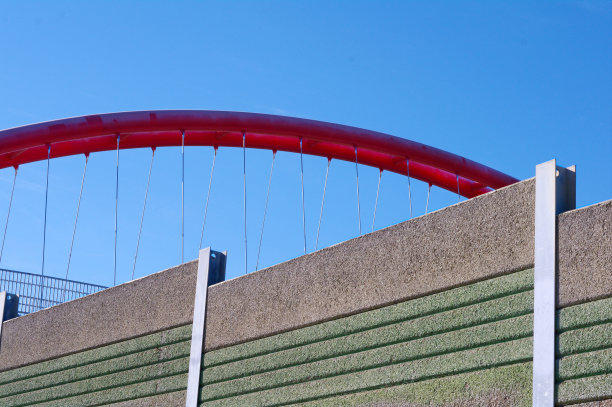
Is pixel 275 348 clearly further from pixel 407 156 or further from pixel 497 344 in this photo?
pixel 407 156

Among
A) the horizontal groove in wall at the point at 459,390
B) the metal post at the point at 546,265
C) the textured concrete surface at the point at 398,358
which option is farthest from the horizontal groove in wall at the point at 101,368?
the metal post at the point at 546,265

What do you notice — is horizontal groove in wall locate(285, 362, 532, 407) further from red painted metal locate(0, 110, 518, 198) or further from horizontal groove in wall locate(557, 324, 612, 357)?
red painted metal locate(0, 110, 518, 198)

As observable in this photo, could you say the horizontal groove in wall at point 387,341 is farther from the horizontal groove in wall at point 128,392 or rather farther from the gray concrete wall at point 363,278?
the horizontal groove in wall at point 128,392

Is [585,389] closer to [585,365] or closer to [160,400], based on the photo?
[585,365]

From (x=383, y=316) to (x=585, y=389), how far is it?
2.24 m

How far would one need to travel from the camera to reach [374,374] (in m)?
7.81

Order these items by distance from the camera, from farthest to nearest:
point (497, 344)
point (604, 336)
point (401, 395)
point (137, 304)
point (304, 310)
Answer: point (137, 304)
point (304, 310)
point (401, 395)
point (497, 344)
point (604, 336)

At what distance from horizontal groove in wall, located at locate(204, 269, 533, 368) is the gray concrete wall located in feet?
0.21

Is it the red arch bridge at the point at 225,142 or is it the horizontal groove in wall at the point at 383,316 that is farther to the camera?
the red arch bridge at the point at 225,142

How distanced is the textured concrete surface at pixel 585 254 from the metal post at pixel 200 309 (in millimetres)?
4681

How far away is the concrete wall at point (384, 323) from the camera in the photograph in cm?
639

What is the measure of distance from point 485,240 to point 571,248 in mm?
878

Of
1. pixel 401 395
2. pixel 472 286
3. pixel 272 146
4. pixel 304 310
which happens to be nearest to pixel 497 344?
pixel 472 286

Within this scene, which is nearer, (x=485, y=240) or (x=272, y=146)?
(x=485, y=240)
